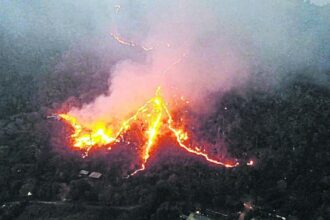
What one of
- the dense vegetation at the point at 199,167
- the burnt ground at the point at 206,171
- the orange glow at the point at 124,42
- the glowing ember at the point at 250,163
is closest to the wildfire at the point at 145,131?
the dense vegetation at the point at 199,167

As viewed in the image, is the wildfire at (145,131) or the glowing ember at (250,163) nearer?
the glowing ember at (250,163)

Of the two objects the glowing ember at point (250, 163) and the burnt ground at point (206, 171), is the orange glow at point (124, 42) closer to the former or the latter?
the burnt ground at point (206, 171)

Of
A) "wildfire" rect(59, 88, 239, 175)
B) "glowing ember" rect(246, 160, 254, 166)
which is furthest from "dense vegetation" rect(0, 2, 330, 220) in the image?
"wildfire" rect(59, 88, 239, 175)

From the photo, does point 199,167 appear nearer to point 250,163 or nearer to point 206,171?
point 206,171

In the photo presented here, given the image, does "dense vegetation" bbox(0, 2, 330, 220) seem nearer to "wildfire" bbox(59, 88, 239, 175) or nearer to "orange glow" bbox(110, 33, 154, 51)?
"wildfire" bbox(59, 88, 239, 175)

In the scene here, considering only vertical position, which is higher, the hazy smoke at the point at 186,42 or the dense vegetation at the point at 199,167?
the hazy smoke at the point at 186,42

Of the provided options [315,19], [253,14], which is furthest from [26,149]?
[315,19]

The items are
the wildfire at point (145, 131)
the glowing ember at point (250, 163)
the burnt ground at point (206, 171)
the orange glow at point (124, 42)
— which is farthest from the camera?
the orange glow at point (124, 42)
